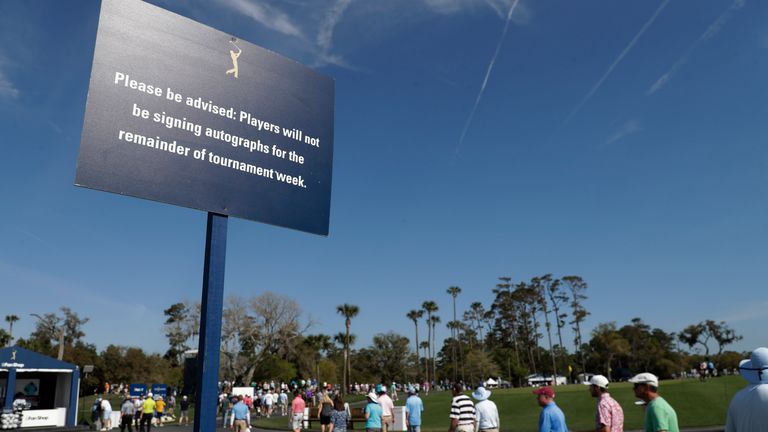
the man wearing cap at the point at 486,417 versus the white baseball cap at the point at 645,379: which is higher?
the white baseball cap at the point at 645,379

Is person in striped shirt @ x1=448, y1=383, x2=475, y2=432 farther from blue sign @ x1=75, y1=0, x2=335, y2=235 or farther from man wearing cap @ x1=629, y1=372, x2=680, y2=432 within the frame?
man wearing cap @ x1=629, y1=372, x2=680, y2=432

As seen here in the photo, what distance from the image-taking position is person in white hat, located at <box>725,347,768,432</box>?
11.4ft

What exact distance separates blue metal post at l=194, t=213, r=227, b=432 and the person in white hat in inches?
196

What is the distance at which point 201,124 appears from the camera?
697 centimetres

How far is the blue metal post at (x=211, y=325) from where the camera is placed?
6.51 metres

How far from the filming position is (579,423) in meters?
21.1

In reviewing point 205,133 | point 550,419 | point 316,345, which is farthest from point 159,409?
point 316,345

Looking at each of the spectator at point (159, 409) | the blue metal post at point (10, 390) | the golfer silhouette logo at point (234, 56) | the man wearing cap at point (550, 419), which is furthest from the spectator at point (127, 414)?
the man wearing cap at point (550, 419)

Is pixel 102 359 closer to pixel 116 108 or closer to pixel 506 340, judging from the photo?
pixel 506 340

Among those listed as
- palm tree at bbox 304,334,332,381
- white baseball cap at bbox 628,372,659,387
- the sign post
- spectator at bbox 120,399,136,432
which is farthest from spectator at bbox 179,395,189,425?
palm tree at bbox 304,334,332,381

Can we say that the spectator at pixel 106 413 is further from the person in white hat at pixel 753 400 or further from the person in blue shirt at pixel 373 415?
the person in white hat at pixel 753 400

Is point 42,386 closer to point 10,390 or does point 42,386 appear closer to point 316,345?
point 10,390

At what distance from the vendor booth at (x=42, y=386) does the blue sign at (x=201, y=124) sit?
25.6 m

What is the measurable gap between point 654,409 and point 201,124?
5.97 metres
